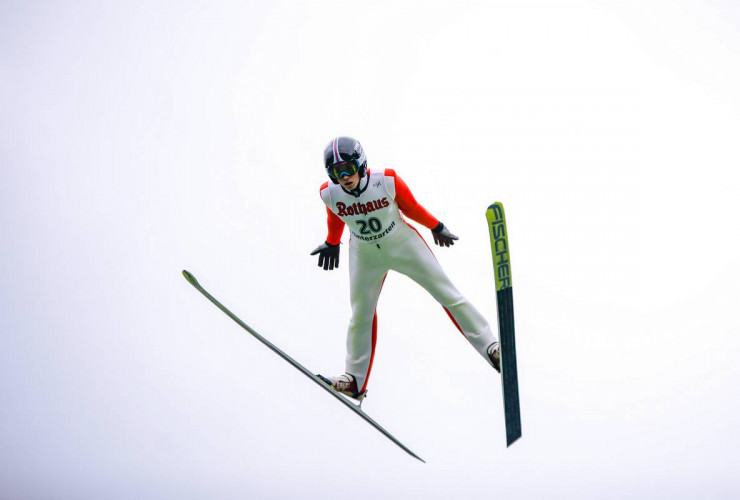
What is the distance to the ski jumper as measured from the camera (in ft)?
21.2

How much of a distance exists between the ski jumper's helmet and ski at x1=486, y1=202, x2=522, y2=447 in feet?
3.47

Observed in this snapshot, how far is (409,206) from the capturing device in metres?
6.60

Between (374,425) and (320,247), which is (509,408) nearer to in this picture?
(374,425)

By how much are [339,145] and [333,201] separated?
470 mm

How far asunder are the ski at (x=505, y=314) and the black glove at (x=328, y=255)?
1448 mm

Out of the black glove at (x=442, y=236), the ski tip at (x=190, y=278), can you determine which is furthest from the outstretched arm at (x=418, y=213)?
the ski tip at (x=190, y=278)

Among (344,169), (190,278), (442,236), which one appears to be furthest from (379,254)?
(190,278)

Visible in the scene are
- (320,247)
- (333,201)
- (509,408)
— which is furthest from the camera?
(320,247)

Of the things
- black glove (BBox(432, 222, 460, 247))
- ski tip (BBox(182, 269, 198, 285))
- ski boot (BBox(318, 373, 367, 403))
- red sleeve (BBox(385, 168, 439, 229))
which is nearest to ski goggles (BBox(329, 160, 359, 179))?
red sleeve (BBox(385, 168, 439, 229))

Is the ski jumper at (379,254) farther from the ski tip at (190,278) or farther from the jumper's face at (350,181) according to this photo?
the ski tip at (190,278)

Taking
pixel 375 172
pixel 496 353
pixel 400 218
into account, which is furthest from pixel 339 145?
pixel 496 353

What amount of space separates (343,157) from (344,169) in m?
0.09

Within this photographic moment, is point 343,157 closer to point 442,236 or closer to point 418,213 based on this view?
point 418,213

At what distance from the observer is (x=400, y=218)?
262 inches
